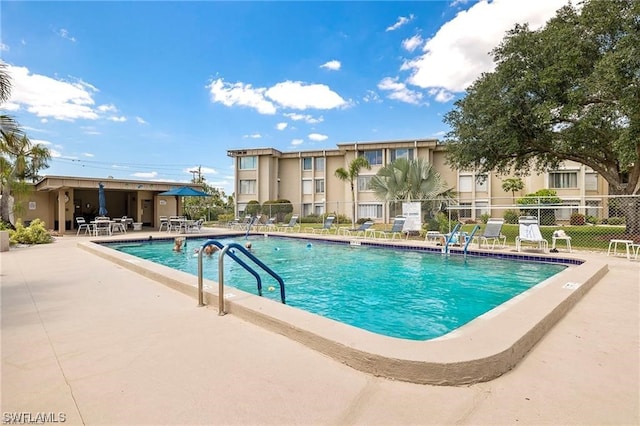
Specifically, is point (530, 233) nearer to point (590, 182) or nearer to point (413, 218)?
point (413, 218)

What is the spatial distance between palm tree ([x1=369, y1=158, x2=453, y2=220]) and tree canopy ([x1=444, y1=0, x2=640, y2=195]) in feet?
11.9

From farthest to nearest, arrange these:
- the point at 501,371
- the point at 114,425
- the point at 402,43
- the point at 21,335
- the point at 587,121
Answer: the point at 402,43 → the point at 587,121 → the point at 21,335 → the point at 501,371 → the point at 114,425

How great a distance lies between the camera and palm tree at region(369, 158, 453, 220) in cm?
1922

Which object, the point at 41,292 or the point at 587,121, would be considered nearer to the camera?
the point at 41,292

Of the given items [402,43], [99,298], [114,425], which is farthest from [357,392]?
[402,43]

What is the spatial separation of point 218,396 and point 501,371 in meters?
2.06

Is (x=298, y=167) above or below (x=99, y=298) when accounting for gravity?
above

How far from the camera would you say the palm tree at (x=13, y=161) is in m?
13.1

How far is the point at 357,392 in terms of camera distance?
7.29 feet

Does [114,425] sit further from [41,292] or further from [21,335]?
[41,292]

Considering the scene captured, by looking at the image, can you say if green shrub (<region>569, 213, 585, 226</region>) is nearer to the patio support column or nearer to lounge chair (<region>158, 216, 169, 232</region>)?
lounge chair (<region>158, 216, 169, 232</region>)

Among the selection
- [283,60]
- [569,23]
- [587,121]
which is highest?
[283,60]

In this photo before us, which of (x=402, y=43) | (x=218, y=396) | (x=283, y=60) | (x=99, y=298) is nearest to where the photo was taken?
(x=218, y=396)

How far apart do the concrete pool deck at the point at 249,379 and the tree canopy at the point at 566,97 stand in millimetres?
10327
